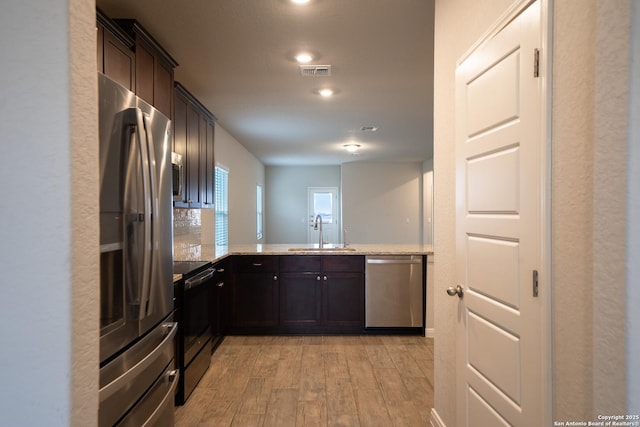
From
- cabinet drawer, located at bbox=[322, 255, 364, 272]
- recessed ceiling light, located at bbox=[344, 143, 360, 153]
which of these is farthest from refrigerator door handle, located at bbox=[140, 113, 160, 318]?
recessed ceiling light, located at bbox=[344, 143, 360, 153]

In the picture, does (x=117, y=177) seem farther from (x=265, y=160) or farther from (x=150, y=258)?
(x=265, y=160)

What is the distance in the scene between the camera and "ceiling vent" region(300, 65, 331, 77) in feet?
10.2

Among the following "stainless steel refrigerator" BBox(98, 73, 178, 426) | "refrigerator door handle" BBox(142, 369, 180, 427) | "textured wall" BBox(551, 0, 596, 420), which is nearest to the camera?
"textured wall" BBox(551, 0, 596, 420)

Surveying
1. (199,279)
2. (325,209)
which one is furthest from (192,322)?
(325,209)

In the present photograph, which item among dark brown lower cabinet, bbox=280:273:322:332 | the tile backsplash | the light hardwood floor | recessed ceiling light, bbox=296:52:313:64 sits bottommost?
the light hardwood floor

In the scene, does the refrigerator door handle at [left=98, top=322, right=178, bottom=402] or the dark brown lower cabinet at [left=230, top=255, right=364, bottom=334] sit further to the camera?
the dark brown lower cabinet at [left=230, top=255, right=364, bottom=334]

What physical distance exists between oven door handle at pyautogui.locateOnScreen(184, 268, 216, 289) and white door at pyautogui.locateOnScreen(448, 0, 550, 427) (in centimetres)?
175

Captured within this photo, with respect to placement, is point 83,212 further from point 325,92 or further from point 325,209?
point 325,209

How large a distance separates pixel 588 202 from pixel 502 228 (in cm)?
42

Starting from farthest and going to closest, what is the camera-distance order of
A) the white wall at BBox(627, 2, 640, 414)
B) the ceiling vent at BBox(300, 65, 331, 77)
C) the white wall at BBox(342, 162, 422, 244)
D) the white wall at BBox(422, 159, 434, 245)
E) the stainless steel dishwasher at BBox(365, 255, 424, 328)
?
1. the white wall at BBox(342, 162, 422, 244)
2. the white wall at BBox(422, 159, 434, 245)
3. the stainless steel dishwasher at BBox(365, 255, 424, 328)
4. the ceiling vent at BBox(300, 65, 331, 77)
5. the white wall at BBox(627, 2, 640, 414)

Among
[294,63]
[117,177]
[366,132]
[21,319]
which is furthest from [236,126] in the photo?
[21,319]

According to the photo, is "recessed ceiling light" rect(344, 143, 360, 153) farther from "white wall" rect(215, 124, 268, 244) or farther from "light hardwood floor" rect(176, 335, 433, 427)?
"light hardwood floor" rect(176, 335, 433, 427)

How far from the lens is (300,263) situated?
13.1ft

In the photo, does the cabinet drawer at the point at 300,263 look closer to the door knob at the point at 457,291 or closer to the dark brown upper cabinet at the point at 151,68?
the dark brown upper cabinet at the point at 151,68
